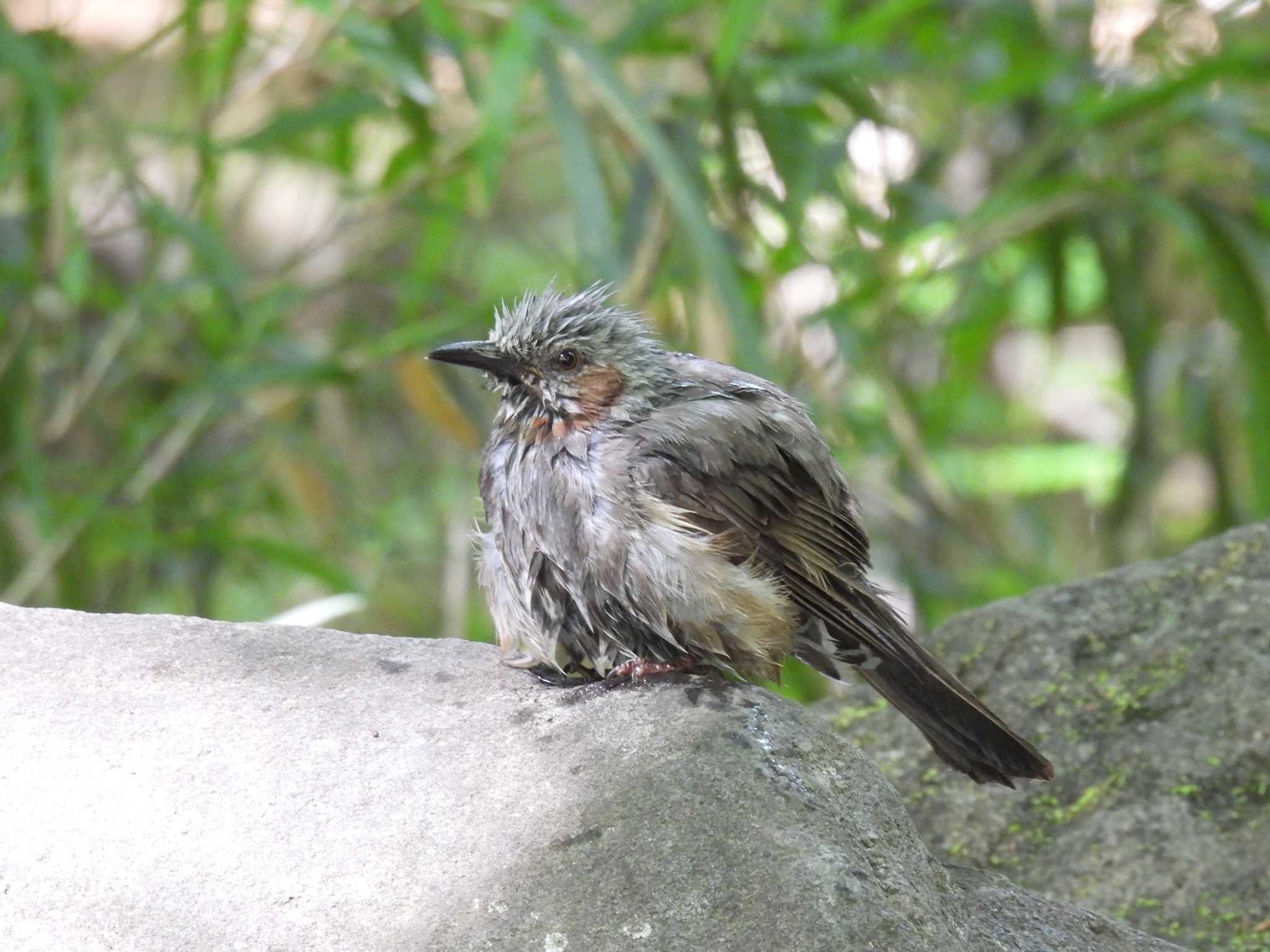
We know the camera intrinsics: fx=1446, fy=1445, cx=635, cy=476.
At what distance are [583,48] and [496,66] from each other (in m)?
0.23

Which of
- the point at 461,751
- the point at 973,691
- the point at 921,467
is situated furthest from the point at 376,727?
the point at 921,467

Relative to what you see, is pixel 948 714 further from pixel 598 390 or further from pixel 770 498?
pixel 598 390

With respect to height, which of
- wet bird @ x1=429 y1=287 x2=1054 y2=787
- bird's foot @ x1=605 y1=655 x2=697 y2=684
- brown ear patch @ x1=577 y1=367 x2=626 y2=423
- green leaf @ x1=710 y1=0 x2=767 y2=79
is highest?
green leaf @ x1=710 y1=0 x2=767 y2=79

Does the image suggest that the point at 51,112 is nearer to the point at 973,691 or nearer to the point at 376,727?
the point at 376,727

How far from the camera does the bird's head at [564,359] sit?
2.83 meters

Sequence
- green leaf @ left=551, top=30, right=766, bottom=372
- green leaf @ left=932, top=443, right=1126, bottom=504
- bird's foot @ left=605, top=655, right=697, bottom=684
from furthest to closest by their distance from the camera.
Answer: green leaf @ left=932, top=443, right=1126, bottom=504
green leaf @ left=551, top=30, right=766, bottom=372
bird's foot @ left=605, top=655, right=697, bottom=684

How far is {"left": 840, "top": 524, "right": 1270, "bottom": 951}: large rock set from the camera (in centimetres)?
279

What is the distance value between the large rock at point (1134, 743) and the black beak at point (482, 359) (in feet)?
3.76

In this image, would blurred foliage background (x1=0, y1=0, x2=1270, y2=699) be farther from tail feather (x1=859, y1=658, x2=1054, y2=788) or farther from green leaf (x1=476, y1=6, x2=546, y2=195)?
tail feather (x1=859, y1=658, x2=1054, y2=788)

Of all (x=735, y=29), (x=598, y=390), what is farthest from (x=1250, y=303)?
(x=598, y=390)

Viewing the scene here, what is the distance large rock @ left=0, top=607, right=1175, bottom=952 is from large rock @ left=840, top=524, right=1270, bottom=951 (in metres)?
0.45

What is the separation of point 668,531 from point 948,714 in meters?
0.65

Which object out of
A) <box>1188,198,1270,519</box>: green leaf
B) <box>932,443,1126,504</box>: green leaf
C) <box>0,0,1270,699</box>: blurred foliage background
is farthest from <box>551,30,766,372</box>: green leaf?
<box>932,443,1126,504</box>: green leaf

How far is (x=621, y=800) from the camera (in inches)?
83.9
